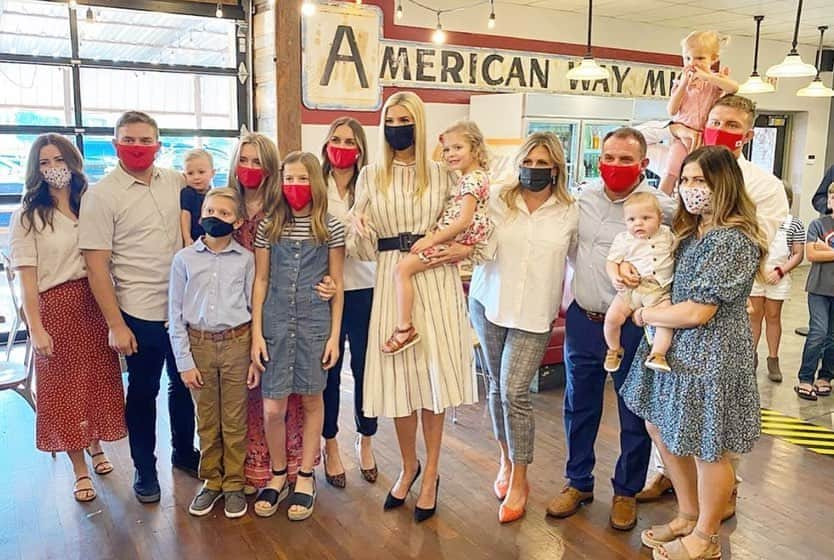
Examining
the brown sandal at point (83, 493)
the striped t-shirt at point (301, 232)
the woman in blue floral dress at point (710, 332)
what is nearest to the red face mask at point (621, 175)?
the woman in blue floral dress at point (710, 332)

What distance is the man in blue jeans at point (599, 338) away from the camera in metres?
2.72

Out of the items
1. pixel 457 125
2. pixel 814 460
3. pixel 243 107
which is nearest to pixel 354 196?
pixel 457 125

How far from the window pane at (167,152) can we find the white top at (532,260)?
345cm

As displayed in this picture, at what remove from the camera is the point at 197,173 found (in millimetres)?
3051

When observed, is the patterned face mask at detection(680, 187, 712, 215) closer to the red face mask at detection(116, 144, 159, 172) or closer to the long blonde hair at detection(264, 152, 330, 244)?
the long blonde hair at detection(264, 152, 330, 244)

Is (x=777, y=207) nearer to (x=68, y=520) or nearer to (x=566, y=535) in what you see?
(x=566, y=535)

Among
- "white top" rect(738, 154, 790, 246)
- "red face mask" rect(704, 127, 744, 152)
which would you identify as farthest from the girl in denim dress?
"white top" rect(738, 154, 790, 246)

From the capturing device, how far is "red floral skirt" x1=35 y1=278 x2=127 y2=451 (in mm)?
2965

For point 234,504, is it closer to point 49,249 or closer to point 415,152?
point 49,249

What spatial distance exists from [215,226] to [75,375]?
977mm

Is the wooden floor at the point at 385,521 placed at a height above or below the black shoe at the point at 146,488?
below

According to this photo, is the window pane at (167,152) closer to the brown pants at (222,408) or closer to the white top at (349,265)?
the white top at (349,265)

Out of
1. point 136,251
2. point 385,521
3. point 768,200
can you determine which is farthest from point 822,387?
point 136,251

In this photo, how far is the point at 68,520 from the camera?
299 cm
